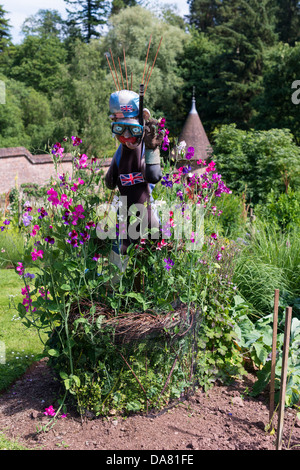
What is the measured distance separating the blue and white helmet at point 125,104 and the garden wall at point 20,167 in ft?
40.9

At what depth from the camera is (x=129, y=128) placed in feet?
9.49

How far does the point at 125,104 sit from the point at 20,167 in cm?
1397

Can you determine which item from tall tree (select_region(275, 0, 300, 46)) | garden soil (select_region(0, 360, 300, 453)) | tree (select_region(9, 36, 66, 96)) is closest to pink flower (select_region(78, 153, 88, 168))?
garden soil (select_region(0, 360, 300, 453))

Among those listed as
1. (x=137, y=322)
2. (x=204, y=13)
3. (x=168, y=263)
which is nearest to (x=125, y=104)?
(x=168, y=263)

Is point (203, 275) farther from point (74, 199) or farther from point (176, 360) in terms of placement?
point (74, 199)

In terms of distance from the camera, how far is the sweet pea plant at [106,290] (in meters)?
2.56

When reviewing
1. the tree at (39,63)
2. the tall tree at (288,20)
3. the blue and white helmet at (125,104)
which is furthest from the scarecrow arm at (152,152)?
the tree at (39,63)

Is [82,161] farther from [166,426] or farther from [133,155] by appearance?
[166,426]

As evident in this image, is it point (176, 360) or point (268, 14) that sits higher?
point (268, 14)

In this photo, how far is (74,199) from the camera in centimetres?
255

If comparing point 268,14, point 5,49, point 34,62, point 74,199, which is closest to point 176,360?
point 74,199

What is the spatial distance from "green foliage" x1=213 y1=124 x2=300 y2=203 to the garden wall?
604cm
